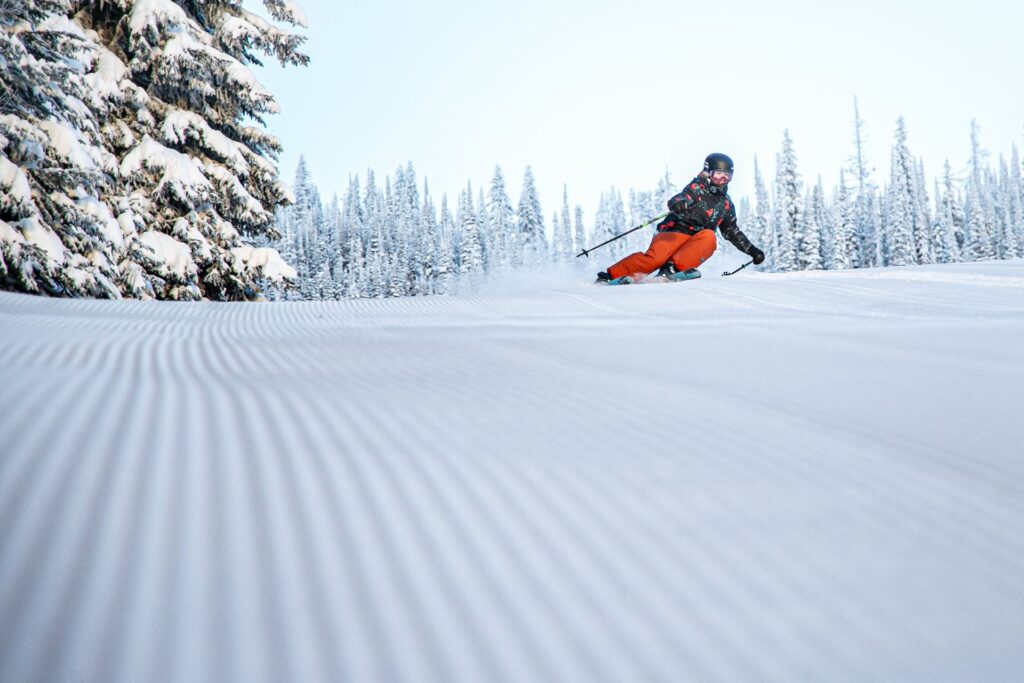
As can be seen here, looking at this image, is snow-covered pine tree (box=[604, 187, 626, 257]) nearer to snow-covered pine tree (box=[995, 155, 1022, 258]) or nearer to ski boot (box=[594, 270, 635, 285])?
snow-covered pine tree (box=[995, 155, 1022, 258])

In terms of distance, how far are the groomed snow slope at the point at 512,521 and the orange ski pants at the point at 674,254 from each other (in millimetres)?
4624

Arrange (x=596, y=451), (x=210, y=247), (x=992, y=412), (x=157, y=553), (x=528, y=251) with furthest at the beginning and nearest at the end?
(x=528, y=251) < (x=210, y=247) < (x=992, y=412) < (x=596, y=451) < (x=157, y=553)

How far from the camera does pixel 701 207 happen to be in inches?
254

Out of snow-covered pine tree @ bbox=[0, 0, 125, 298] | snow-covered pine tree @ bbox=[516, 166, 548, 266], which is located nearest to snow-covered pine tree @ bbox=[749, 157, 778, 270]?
snow-covered pine tree @ bbox=[516, 166, 548, 266]

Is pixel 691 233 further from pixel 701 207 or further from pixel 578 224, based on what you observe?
pixel 578 224

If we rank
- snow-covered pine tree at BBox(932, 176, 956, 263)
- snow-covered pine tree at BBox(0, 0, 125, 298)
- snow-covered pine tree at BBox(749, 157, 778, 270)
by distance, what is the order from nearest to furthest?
snow-covered pine tree at BBox(0, 0, 125, 298) < snow-covered pine tree at BBox(932, 176, 956, 263) < snow-covered pine tree at BBox(749, 157, 778, 270)

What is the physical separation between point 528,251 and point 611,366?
67121 millimetres

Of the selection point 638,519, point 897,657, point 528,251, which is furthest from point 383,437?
point 528,251

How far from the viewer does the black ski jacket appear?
645cm

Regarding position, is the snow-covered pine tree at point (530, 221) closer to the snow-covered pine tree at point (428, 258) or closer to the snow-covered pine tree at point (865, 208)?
the snow-covered pine tree at point (428, 258)

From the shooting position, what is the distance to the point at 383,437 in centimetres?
125

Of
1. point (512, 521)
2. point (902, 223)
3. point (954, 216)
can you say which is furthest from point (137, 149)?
point (954, 216)

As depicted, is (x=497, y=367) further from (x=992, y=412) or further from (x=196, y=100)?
(x=196, y=100)

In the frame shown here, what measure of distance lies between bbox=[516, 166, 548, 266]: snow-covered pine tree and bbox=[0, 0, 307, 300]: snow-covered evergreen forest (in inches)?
2301
